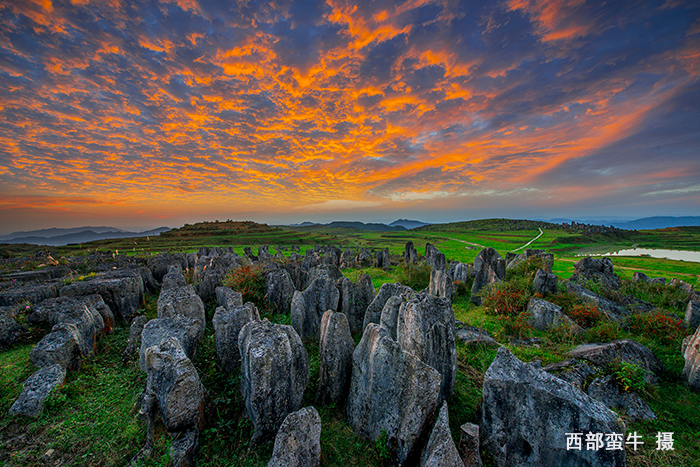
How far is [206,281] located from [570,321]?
1463 cm

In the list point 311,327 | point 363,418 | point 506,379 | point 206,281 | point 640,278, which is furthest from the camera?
point 640,278

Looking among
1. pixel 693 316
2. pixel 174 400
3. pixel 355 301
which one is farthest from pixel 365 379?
pixel 693 316

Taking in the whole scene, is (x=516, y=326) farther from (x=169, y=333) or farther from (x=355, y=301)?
(x=169, y=333)

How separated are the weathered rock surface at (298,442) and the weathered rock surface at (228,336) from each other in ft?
10.9

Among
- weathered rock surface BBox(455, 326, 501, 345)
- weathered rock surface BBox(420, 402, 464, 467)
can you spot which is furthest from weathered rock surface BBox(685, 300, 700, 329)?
weathered rock surface BBox(420, 402, 464, 467)

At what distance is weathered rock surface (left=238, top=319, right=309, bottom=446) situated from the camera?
4.32 m

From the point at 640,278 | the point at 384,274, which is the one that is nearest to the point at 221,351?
the point at 384,274

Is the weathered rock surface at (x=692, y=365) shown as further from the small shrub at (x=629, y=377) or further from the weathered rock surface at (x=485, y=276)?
the weathered rock surface at (x=485, y=276)

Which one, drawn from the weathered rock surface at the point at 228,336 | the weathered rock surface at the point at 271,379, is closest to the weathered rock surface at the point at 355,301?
the weathered rock surface at the point at 228,336

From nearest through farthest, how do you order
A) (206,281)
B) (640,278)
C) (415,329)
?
(415,329)
(206,281)
(640,278)

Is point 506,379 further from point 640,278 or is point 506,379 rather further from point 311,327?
point 640,278

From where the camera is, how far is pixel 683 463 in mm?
4359

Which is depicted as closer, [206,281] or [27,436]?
[27,436]

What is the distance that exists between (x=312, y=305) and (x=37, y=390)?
21.1 feet
